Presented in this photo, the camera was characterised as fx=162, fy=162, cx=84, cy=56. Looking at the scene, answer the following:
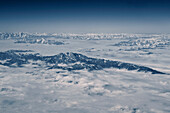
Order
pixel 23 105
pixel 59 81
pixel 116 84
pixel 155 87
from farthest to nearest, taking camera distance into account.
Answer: pixel 59 81 → pixel 116 84 → pixel 155 87 → pixel 23 105

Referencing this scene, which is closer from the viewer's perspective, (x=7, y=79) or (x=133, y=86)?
(x=133, y=86)

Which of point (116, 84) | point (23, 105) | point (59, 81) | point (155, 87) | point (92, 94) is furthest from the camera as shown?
point (59, 81)

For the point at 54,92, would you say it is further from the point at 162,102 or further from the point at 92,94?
the point at 162,102

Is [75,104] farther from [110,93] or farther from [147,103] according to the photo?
[147,103]

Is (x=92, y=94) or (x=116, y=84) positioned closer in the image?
(x=92, y=94)

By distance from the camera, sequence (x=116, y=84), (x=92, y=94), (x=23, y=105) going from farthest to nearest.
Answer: (x=116, y=84) → (x=92, y=94) → (x=23, y=105)

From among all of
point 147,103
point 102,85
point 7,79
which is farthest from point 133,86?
point 7,79

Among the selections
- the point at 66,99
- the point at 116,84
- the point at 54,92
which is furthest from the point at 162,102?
the point at 54,92

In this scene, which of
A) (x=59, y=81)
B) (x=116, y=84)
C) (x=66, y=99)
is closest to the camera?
(x=66, y=99)
